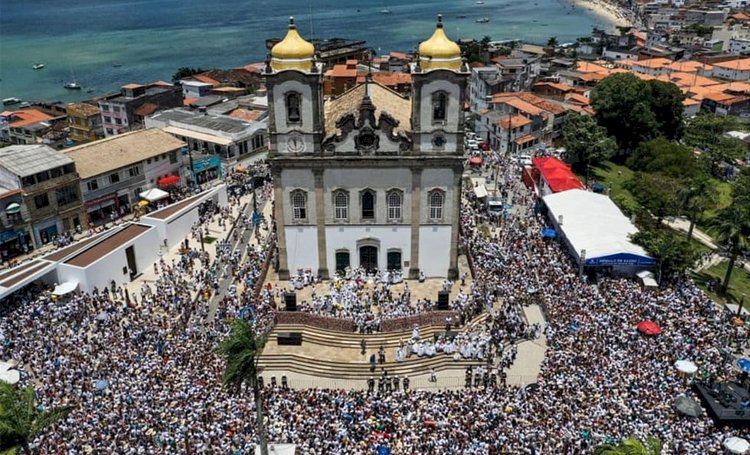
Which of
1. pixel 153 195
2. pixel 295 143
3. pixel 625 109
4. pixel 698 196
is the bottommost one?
pixel 153 195

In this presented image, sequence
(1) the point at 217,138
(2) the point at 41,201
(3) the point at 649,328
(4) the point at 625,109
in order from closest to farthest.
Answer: (3) the point at 649,328 → (2) the point at 41,201 → (1) the point at 217,138 → (4) the point at 625,109

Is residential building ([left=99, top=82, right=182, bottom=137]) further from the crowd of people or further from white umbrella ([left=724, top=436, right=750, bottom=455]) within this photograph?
white umbrella ([left=724, top=436, right=750, bottom=455])

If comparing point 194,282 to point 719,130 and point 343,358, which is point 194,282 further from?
point 719,130

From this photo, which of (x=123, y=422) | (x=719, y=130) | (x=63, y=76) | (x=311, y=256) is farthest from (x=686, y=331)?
(x=63, y=76)

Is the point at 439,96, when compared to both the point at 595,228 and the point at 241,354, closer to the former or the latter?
the point at 595,228

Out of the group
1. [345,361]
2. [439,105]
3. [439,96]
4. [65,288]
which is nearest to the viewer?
[345,361]

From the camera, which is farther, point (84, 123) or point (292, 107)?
point (84, 123)

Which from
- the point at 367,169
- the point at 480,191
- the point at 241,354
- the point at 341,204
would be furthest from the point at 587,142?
the point at 241,354
